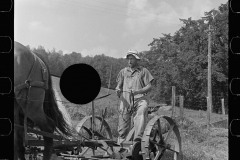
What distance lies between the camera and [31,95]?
3357 mm

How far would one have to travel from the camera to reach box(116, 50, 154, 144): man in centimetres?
436

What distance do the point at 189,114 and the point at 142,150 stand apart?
6.50 meters

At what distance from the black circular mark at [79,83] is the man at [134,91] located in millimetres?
2305

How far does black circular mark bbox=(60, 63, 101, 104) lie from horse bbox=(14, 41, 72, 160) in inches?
50.4

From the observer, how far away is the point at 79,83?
77.6 inches

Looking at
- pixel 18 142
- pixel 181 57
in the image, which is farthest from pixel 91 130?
pixel 181 57

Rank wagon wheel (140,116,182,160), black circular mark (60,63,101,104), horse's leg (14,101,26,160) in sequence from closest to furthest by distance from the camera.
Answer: black circular mark (60,63,101,104) < horse's leg (14,101,26,160) < wagon wheel (140,116,182,160)

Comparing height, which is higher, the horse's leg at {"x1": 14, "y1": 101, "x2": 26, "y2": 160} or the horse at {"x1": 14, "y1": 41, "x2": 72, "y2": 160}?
the horse at {"x1": 14, "y1": 41, "x2": 72, "y2": 160}

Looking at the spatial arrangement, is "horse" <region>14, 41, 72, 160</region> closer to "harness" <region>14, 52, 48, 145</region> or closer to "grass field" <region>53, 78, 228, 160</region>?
"harness" <region>14, 52, 48, 145</region>

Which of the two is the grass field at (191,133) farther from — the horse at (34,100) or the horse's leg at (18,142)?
the horse's leg at (18,142)

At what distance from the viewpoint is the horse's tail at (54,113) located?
3.82 m

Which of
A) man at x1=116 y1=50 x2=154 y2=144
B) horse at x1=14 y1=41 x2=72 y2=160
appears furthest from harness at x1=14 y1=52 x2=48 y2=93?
man at x1=116 y1=50 x2=154 y2=144
